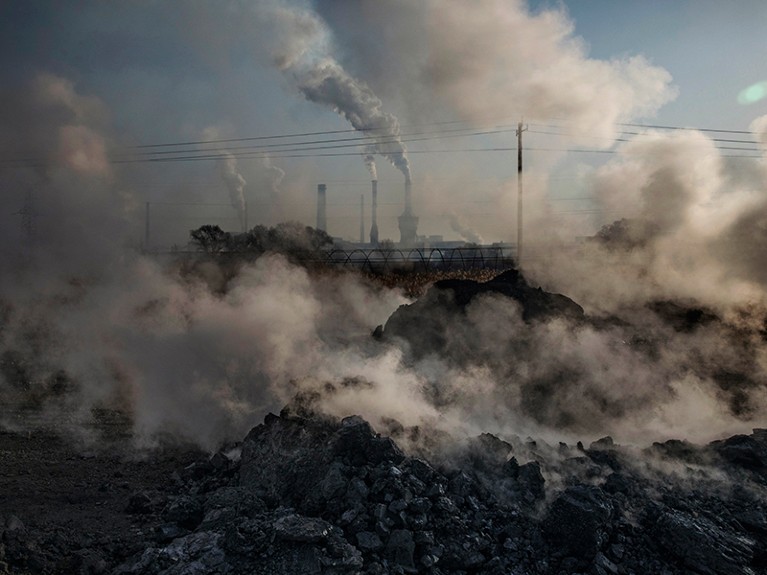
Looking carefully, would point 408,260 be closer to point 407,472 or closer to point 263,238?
point 263,238

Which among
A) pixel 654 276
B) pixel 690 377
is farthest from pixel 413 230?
pixel 690 377

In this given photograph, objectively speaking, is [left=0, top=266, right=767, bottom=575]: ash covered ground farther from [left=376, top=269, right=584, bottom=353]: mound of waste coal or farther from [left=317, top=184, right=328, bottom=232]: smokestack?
[left=317, top=184, right=328, bottom=232]: smokestack

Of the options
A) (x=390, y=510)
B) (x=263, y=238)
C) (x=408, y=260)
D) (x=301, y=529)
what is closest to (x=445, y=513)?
(x=390, y=510)

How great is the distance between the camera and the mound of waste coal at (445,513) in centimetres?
635

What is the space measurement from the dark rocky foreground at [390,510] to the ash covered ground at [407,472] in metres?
0.02

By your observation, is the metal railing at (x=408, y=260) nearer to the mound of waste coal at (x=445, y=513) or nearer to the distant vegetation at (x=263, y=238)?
the distant vegetation at (x=263, y=238)

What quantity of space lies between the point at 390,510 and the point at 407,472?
701 millimetres

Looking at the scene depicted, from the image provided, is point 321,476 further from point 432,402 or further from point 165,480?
point 432,402

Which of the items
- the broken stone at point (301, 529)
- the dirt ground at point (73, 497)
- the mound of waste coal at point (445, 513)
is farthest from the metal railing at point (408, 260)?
the broken stone at point (301, 529)

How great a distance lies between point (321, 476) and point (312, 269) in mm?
20580

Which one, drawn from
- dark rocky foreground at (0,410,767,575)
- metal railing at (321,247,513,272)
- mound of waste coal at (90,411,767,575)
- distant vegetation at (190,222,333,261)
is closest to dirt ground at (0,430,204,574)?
dark rocky foreground at (0,410,767,575)

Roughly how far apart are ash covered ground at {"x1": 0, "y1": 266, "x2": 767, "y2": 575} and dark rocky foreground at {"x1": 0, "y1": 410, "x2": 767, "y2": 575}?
0.02 metres

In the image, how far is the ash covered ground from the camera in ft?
21.5

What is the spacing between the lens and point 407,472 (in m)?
7.50
